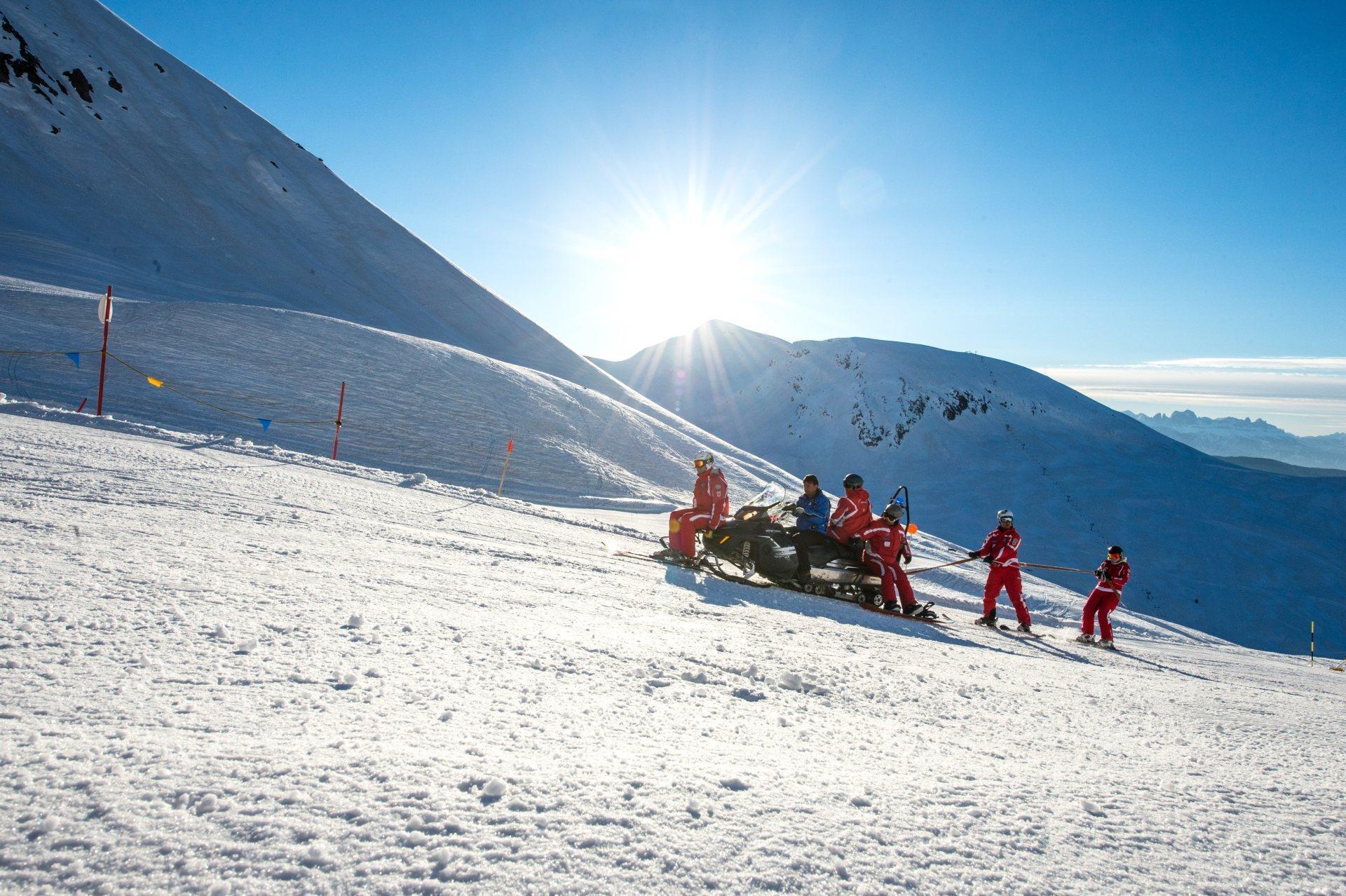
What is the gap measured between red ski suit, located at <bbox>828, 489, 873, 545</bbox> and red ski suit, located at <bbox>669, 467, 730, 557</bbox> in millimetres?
1713

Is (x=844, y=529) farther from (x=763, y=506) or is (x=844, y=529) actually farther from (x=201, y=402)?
(x=201, y=402)

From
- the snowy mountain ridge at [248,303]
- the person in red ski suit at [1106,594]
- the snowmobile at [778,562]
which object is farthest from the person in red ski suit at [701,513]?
the snowy mountain ridge at [248,303]

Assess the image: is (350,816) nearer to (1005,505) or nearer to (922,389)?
(1005,505)

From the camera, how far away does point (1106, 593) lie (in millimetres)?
10586

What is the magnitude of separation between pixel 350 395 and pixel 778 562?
→ 14.6 meters

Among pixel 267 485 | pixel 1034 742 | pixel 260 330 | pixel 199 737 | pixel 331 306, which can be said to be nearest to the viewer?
pixel 199 737

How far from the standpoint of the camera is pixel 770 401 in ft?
198

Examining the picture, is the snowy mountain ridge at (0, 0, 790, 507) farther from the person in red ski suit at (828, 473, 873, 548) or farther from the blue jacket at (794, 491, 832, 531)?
the person in red ski suit at (828, 473, 873, 548)

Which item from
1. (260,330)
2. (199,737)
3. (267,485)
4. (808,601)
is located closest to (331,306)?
(260,330)

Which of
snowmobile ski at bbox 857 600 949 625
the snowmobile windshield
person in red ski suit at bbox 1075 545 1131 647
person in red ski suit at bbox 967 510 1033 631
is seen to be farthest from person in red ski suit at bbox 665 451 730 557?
person in red ski suit at bbox 1075 545 1131 647

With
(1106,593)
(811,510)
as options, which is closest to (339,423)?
(811,510)

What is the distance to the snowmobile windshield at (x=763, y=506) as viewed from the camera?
393 inches

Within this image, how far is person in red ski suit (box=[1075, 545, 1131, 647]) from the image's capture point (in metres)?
10.5

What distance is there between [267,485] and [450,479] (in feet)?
22.4
